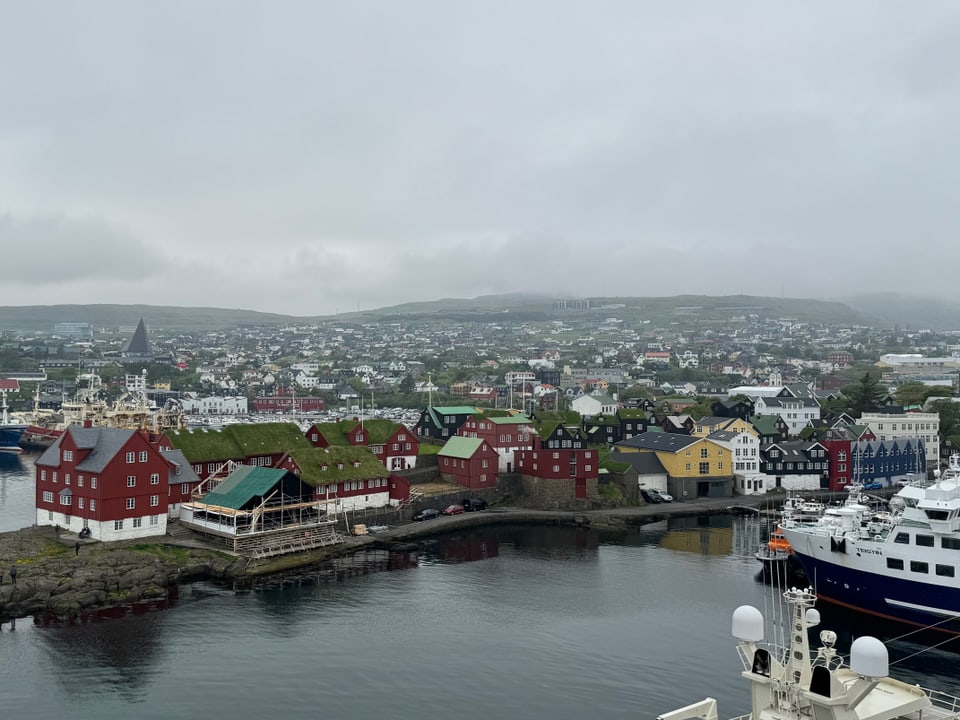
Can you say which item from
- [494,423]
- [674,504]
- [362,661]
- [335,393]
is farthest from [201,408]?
[362,661]

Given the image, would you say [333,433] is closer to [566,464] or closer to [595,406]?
[566,464]

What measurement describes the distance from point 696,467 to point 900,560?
92.0 ft

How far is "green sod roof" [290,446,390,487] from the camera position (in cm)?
4675

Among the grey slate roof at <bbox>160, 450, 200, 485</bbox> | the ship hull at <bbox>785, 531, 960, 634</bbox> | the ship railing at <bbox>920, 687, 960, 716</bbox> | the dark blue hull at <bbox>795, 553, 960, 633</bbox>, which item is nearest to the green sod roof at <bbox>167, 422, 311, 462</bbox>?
the grey slate roof at <bbox>160, 450, 200, 485</bbox>

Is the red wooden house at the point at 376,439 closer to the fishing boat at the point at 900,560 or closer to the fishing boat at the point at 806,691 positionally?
the fishing boat at the point at 900,560

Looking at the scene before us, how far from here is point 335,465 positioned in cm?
4816

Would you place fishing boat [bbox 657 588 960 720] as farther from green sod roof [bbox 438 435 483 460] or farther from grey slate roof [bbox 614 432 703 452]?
grey slate roof [bbox 614 432 703 452]

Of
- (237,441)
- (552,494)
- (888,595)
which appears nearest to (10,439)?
(237,441)

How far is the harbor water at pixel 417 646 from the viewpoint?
24766mm

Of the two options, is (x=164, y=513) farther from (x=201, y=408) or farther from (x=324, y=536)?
(x=201, y=408)

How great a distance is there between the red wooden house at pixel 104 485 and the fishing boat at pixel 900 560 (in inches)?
1158

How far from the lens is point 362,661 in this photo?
27922 millimetres

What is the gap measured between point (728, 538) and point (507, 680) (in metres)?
26.0

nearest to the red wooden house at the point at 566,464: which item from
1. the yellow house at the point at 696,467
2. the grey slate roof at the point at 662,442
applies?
the yellow house at the point at 696,467
